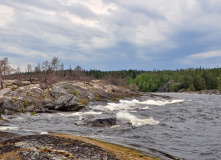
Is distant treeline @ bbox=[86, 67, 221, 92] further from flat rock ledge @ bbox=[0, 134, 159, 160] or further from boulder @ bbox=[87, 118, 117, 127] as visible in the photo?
flat rock ledge @ bbox=[0, 134, 159, 160]

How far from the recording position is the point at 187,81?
16175 cm

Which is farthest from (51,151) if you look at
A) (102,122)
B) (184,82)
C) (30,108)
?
(184,82)

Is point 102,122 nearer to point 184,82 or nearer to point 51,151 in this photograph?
point 51,151

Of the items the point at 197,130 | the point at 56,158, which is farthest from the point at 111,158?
the point at 197,130

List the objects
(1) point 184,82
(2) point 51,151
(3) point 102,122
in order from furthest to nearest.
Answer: (1) point 184,82 < (3) point 102,122 < (2) point 51,151

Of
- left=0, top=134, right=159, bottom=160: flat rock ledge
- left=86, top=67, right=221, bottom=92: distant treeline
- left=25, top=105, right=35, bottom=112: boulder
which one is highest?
left=86, top=67, right=221, bottom=92: distant treeline

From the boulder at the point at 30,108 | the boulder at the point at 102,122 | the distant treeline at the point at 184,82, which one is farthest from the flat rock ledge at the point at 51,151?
the distant treeline at the point at 184,82

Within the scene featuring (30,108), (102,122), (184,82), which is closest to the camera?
(102,122)

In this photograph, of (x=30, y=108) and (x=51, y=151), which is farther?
(x=30, y=108)

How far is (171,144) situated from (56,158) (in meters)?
9.00

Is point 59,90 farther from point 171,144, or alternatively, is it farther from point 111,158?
point 111,158

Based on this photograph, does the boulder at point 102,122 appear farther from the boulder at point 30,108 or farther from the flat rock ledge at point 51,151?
the boulder at point 30,108

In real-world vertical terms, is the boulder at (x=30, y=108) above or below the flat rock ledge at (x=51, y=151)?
below

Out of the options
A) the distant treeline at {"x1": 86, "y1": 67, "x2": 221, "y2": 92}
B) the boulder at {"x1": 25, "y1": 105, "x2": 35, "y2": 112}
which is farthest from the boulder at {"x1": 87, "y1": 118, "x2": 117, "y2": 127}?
the distant treeline at {"x1": 86, "y1": 67, "x2": 221, "y2": 92}
